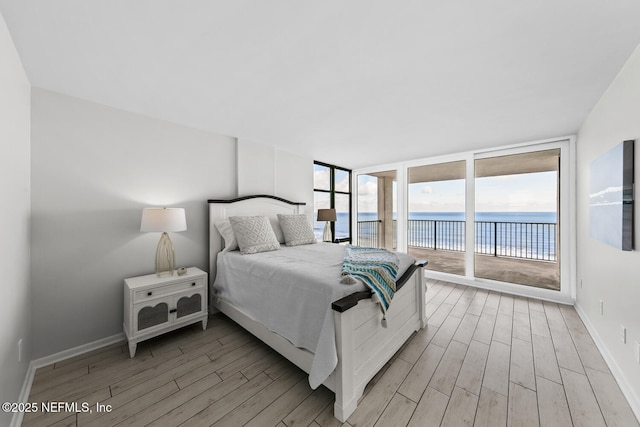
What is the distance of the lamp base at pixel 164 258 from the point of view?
2430mm

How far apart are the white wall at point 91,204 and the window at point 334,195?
2532 millimetres

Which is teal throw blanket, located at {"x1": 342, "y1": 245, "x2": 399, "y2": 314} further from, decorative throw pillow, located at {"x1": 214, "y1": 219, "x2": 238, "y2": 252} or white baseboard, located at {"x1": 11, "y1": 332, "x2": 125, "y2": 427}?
white baseboard, located at {"x1": 11, "y1": 332, "x2": 125, "y2": 427}

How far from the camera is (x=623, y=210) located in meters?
1.64

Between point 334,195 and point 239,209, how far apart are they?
247 cm

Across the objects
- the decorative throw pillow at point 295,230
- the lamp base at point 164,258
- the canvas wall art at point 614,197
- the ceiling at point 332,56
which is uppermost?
the ceiling at point 332,56

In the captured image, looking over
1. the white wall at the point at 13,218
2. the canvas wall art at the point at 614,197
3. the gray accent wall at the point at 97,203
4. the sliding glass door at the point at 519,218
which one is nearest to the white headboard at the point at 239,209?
the gray accent wall at the point at 97,203

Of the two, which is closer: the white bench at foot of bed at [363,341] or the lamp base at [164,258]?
the white bench at foot of bed at [363,341]

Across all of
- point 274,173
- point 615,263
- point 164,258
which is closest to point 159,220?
point 164,258

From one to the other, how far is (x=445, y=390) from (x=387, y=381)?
0.39 m

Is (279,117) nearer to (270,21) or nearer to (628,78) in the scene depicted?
(270,21)

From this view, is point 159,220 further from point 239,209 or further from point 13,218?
point 239,209

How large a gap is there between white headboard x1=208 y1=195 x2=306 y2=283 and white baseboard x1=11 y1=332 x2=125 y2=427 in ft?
3.41

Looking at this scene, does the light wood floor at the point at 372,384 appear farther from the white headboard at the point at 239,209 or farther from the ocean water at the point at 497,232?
the ocean water at the point at 497,232

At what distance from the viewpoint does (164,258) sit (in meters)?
2.47
